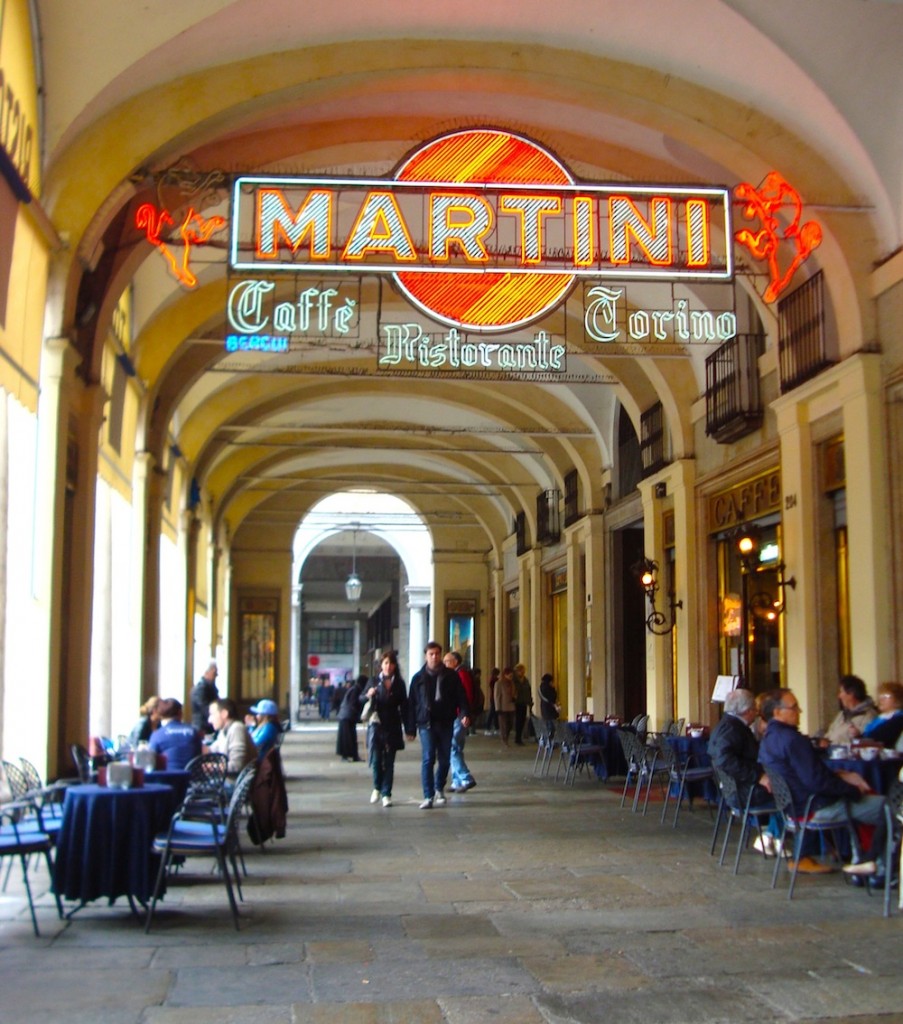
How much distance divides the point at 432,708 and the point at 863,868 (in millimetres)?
4809

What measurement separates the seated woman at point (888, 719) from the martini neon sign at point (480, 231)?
2964mm

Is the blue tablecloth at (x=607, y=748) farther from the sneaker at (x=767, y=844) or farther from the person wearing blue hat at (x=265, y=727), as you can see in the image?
the sneaker at (x=767, y=844)

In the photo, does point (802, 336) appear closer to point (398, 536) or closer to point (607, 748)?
point (607, 748)

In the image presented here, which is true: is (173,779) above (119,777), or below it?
below

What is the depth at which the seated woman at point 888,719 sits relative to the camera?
7891mm

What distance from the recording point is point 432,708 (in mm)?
10656

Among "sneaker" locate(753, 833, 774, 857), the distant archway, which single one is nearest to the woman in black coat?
"sneaker" locate(753, 833, 774, 857)

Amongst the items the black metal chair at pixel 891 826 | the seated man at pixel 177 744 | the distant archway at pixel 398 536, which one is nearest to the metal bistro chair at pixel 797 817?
the black metal chair at pixel 891 826

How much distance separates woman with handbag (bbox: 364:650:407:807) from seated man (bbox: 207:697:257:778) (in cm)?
230

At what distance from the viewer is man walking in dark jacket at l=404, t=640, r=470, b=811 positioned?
10648 millimetres

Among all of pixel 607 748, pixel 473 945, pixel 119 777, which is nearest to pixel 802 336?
pixel 607 748

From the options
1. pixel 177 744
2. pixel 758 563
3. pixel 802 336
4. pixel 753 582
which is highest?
pixel 802 336

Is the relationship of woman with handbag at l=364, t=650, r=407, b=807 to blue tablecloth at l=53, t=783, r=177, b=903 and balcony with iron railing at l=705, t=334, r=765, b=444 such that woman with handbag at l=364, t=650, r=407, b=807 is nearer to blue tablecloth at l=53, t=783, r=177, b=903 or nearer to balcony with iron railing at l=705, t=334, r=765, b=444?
balcony with iron railing at l=705, t=334, r=765, b=444

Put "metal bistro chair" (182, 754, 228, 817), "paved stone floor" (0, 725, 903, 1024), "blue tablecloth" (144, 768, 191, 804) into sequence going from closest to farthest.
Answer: "paved stone floor" (0, 725, 903, 1024), "metal bistro chair" (182, 754, 228, 817), "blue tablecloth" (144, 768, 191, 804)
